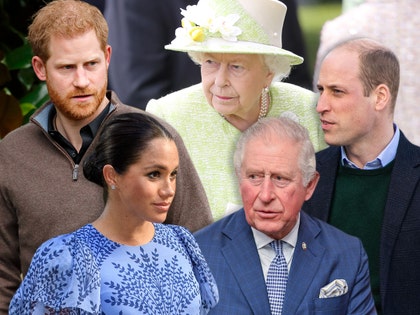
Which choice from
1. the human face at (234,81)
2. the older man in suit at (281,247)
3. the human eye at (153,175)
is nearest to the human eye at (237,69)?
the human face at (234,81)

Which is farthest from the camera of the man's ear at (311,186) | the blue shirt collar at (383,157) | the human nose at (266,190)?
the blue shirt collar at (383,157)

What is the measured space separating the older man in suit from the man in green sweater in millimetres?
384

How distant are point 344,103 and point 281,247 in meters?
0.73

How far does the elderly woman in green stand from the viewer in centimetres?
535

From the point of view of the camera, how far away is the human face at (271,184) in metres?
4.63

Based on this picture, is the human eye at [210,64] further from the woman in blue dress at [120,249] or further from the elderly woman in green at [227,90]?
A: the woman in blue dress at [120,249]

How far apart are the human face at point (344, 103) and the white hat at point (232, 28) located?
282mm

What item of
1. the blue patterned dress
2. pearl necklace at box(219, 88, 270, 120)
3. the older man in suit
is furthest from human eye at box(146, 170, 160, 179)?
pearl necklace at box(219, 88, 270, 120)

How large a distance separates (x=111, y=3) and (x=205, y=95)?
53.5 inches

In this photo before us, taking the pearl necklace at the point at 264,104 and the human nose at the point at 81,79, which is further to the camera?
the pearl necklace at the point at 264,104

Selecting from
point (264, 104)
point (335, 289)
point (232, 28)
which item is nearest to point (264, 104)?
point (264, 104)

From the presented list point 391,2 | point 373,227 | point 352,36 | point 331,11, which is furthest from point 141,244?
point 331,11

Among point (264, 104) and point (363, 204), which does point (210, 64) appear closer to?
point (264, 104)

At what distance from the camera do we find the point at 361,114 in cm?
518
